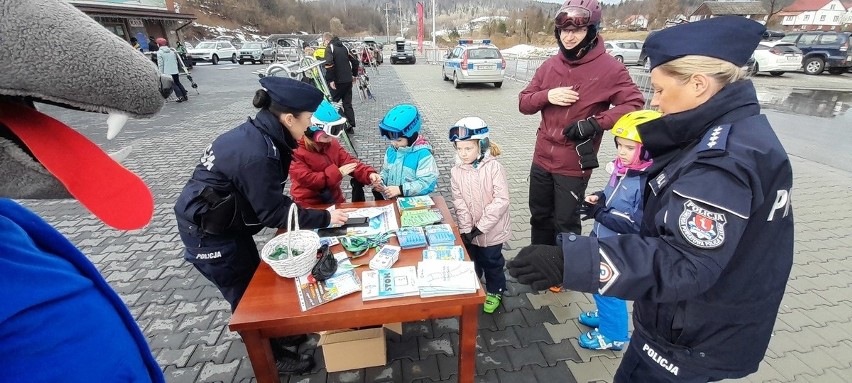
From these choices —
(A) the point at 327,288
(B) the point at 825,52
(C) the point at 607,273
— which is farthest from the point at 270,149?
(B) the point at 825,52

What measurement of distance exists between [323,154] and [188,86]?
15099 mm

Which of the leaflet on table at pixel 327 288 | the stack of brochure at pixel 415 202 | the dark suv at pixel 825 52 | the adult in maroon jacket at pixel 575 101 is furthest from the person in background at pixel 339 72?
the dark suv at pixel 825 52

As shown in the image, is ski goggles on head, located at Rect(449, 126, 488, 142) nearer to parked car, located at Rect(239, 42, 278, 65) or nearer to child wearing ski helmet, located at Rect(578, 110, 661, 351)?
child wearing ski helmet, located at Rect(578, 110, 661, 351)

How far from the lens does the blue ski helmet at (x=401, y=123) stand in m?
2.95

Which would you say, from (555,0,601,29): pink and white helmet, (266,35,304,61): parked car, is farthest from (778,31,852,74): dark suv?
(266,35,304,61): parked car

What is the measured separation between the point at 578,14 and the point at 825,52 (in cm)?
1969

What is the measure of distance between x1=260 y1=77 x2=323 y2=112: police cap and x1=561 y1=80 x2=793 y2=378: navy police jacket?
1.69 meters

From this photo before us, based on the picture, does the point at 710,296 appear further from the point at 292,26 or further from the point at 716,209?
the point at 292,26

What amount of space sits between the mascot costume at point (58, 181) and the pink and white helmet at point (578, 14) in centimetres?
258

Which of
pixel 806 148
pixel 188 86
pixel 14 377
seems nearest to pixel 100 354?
pixel 14 377

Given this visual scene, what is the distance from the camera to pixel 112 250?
402 cm

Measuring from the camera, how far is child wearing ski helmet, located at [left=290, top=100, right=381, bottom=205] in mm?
3158

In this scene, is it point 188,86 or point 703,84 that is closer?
point 703,84

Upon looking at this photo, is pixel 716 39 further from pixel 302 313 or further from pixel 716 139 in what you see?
pixel 302 313
